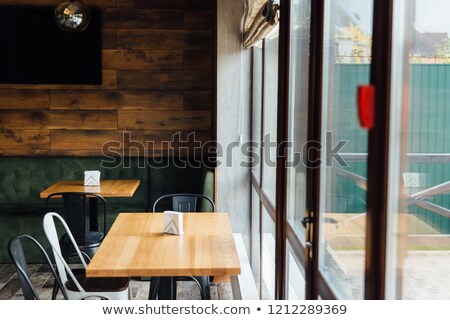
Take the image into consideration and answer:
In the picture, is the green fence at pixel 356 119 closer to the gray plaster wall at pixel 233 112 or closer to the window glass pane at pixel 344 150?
the window glass pane at pixel 344 150

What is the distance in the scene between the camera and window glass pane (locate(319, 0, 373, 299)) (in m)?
1.78

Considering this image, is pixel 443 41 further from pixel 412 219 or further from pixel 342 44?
pixel 412 219

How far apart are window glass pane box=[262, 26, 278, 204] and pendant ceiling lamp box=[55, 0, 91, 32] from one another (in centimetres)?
183

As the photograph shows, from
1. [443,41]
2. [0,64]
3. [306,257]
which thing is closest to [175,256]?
[306,257]

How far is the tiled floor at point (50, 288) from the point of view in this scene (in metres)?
4.61

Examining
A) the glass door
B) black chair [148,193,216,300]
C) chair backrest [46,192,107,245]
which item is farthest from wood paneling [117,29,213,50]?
the glass door

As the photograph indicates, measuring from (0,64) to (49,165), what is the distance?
109 cm

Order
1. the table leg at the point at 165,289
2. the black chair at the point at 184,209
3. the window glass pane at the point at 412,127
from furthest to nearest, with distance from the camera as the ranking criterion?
1. the black chair at the point at 184,209
2. the table leg at the point at 165,289
3. the window glass pane at the point at 412,127

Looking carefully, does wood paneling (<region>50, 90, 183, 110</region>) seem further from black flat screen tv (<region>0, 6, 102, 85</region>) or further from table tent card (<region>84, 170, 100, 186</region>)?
table tent card (<region>84, 170, 100, 186</region>)

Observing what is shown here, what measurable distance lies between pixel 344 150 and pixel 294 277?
101 centimetres

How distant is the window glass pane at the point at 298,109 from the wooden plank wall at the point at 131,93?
119 inches

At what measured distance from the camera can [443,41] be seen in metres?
2.20

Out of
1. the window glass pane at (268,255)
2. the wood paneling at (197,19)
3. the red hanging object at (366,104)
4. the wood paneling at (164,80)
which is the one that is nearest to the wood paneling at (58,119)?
the wood paneling at (164,80)

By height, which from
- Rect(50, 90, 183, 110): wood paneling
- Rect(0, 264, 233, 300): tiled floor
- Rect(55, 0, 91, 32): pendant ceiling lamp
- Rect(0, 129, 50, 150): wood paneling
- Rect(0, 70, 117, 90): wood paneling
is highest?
Rect(55, 0, 91, 32): pendant ceiling lamp
